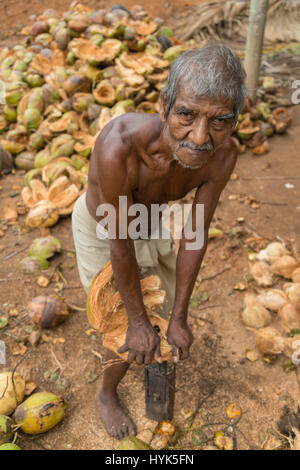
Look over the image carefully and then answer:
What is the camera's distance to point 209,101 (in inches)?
47.9

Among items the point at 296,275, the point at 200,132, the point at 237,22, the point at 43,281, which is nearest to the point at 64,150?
the point at 43,281

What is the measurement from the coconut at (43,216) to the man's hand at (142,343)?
2.02 m

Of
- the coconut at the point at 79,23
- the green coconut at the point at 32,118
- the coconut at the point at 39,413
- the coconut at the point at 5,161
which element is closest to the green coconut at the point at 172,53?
the coconut at the point at 79,23

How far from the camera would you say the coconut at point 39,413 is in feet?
6.70

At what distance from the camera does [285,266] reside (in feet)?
9.71

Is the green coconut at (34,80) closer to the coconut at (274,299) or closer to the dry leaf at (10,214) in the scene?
the dry leaf at (10,214)

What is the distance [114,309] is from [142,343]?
8.2 inches

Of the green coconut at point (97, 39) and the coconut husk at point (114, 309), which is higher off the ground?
the green coconut at point (97, 39)

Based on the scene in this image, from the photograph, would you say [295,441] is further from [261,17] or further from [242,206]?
[261,17]

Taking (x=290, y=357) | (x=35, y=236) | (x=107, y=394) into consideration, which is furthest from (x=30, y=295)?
(x=290, y=357)

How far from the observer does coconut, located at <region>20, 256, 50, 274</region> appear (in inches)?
123

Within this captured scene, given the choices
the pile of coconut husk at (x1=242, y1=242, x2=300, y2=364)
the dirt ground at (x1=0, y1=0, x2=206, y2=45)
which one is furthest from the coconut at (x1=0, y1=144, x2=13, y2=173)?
the dirt ground at (x1=0, y1=0, x2=206, y2=45)

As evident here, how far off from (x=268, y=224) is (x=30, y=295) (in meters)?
2.09

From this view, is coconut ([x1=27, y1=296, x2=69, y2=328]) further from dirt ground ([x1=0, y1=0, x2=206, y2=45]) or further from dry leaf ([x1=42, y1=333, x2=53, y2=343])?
dirt ground ([x1=0, y1=0, x2=206, y2=45])
